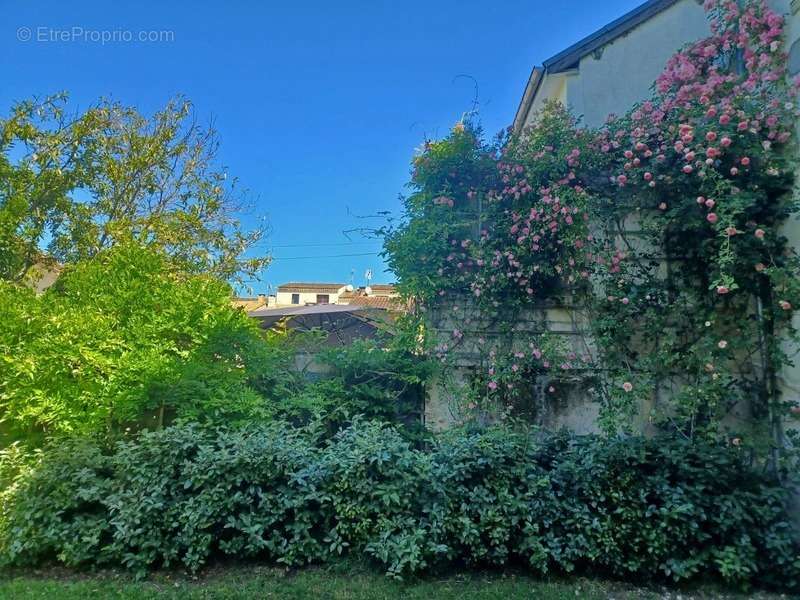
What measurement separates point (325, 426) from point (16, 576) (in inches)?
106

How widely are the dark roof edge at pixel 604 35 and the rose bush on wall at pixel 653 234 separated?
3.13ft

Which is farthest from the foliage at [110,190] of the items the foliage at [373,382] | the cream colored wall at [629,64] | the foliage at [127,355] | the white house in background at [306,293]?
the white house in background at [306,293]

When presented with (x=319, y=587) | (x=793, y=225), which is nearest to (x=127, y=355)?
(x=319, y=587)

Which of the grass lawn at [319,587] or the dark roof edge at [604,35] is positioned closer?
the grass lawn at [319,587]

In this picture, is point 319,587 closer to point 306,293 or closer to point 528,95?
point 528,95

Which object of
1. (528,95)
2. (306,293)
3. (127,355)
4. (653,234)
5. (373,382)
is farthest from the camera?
(306,293)

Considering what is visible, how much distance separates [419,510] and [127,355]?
134 inches

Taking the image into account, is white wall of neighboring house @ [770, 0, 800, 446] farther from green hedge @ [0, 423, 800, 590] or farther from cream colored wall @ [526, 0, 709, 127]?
cream colored wall @ [526, 0, 709, 127]

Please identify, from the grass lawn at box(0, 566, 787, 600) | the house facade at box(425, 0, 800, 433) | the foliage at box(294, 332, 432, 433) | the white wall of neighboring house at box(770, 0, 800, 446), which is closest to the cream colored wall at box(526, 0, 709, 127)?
the house facade at box(425, 0, 800, 433)

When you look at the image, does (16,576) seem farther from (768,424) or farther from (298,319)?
(768,424)

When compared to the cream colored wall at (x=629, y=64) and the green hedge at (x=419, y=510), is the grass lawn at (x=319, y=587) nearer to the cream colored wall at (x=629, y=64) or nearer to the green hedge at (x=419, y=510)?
the green hedge at (x=419, y=510)

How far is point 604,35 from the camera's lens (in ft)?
19.4

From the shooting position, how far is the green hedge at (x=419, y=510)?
3127 millimetres

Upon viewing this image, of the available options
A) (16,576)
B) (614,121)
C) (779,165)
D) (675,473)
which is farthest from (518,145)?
(16,576)
